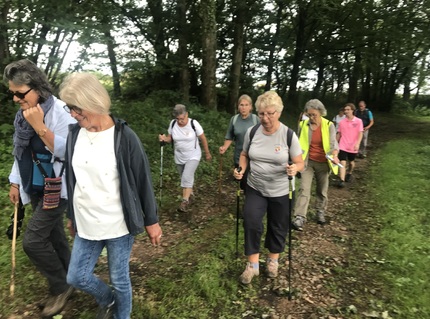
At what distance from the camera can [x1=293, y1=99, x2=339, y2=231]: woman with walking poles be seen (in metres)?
6.16

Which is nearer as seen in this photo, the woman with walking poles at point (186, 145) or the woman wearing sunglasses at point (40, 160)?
the woman wearing sunglasses at point (40, 160)

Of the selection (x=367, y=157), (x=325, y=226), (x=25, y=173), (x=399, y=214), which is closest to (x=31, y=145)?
(x=25, y=173)

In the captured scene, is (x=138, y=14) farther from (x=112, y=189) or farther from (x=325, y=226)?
(x=112, y=189)

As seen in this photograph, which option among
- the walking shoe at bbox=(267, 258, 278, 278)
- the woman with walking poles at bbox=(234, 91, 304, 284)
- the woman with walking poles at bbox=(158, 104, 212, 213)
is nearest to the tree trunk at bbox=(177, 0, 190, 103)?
the woman with walking poles at bbox=(158, 104, 212, 213)

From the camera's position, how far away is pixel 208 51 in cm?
1252

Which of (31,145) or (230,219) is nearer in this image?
(31,145)

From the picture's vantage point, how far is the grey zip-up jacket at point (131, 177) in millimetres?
2729

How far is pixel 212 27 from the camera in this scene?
12.3 meters

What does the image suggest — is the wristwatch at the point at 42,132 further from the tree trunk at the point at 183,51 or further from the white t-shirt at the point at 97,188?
the tree trunk at the point at 183,51

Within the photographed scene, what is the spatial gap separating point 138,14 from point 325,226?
10.7 meters

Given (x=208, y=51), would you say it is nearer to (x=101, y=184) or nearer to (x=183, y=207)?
A: (x=183, y=207)

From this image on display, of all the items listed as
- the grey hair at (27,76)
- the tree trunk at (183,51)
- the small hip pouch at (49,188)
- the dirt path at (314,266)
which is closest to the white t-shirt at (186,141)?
the dirt path at (314,266)

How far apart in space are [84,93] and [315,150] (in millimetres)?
4821

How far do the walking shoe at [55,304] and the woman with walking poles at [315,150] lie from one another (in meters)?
4.02
